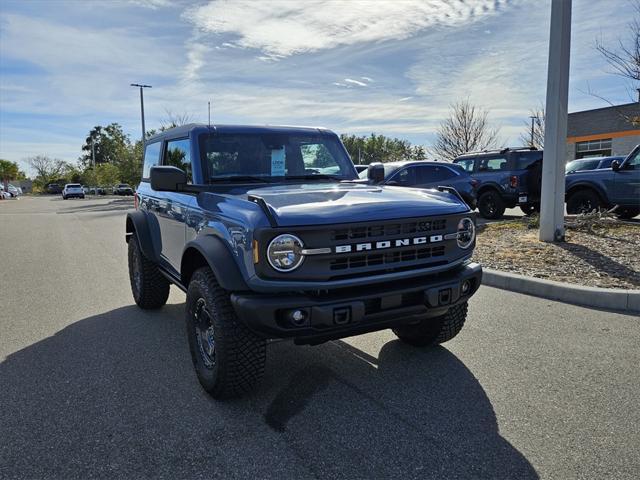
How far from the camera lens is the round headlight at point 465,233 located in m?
3.49

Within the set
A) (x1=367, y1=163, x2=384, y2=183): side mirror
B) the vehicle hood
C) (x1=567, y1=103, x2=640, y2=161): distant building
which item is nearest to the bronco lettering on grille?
the vehicle hood

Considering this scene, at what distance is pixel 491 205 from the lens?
44.3ft

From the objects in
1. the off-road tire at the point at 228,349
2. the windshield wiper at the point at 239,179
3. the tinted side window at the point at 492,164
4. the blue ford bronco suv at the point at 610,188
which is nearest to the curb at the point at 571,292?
the windshield wiper at the point at 239,179

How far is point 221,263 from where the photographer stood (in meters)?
3.06

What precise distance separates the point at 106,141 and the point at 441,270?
111m

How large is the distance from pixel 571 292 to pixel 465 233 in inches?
110

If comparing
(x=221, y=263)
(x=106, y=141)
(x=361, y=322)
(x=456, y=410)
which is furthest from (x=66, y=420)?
(x=106, y=141)

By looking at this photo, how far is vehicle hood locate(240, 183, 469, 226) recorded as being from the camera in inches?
115

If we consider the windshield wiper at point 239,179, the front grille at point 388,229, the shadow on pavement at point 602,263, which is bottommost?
the shadow on pavement at point 602,263

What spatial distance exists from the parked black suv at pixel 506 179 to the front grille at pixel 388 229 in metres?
10.6

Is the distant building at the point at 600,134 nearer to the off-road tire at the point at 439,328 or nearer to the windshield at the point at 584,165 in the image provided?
the windshield at the point at 584,165

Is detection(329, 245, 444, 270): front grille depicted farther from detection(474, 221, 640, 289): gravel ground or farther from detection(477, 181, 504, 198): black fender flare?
detection(477, 181, 504, 198): black fender flare

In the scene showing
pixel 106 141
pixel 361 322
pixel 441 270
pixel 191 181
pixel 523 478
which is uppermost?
pixel 106 141

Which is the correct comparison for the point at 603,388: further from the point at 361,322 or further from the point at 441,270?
the point at 361,322
